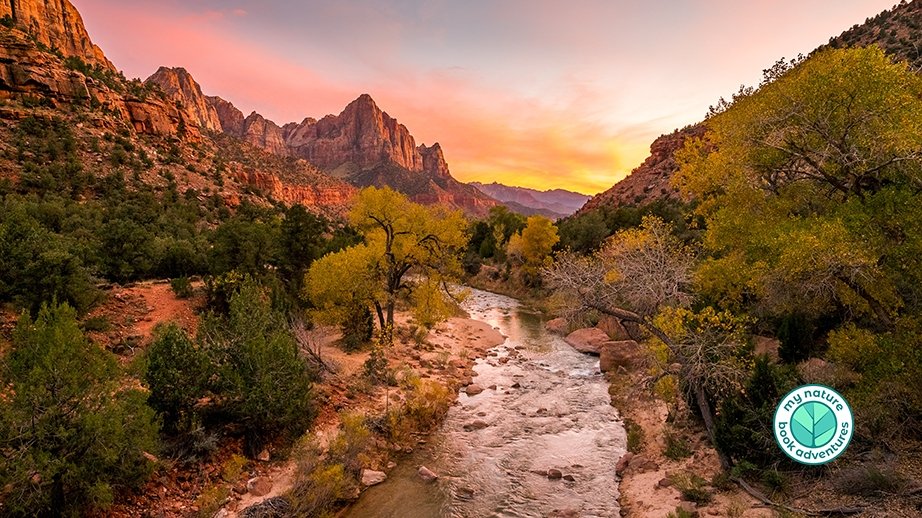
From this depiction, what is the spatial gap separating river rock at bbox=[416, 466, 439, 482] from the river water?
186 millimetres

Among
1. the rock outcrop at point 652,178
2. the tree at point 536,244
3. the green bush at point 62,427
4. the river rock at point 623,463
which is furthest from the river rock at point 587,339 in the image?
the rock outcrop at point 652,178

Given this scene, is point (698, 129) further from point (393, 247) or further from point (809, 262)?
point (809, 262)

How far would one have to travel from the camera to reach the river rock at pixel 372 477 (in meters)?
12.9

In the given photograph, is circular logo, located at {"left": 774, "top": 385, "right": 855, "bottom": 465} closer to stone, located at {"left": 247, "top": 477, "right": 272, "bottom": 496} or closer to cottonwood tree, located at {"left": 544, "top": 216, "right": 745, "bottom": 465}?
cottonwood tree, located at {"left": 544, "top": 216, "right": 745, "bottom": 465}

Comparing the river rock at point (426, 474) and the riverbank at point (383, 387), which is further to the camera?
the river rock at point (426, 474)

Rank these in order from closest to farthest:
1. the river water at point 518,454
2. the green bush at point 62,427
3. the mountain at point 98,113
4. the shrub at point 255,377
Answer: the green bush at point 62,427 → the river water at point 518,454 → the shrub at point 255,377 → the mountain at point 98,113

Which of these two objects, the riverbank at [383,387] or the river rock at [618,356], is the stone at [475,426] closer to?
the riverbank at [383,387]

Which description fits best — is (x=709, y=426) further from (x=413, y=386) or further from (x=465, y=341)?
(x=465, y=341)

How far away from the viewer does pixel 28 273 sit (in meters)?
15.4

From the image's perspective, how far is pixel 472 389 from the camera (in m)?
21.5

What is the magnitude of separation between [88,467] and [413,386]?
12.3 metres

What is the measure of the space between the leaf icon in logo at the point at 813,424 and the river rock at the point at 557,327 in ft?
88.8

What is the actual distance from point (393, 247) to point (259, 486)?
15801mm

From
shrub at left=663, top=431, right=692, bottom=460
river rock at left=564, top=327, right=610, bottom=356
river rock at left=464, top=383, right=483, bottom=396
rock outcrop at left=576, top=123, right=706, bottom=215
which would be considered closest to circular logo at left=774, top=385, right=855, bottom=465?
shrub at left=663, top=431, right=692, bottom=460
